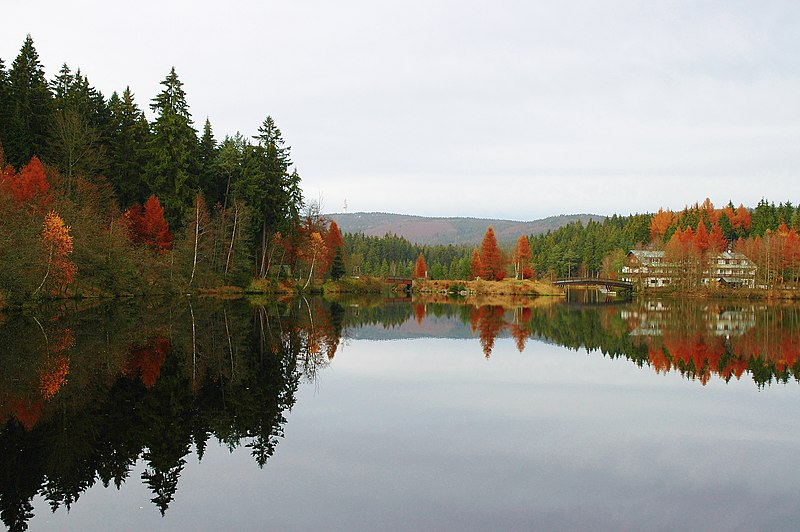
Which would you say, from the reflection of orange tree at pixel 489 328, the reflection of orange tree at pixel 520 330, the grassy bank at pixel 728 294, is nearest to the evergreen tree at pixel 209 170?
the reflection of orange tree at pixel 489 328

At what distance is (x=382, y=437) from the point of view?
1194cm

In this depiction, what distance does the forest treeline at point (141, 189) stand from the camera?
4269 cm

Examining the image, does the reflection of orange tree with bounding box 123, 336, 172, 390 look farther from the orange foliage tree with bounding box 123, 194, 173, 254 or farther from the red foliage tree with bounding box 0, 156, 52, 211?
the orange foliage tree with bounding box 123, 194, 173, 254

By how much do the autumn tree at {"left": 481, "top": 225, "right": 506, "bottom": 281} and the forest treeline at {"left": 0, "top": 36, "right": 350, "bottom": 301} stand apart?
30956 mm

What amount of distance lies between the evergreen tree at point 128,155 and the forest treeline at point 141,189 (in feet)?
0.36

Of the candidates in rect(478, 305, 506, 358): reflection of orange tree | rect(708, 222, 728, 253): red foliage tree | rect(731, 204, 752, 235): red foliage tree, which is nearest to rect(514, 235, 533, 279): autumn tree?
rect(708, 222, 728, 253): red foliage tree

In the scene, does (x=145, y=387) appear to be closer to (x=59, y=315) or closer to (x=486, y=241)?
(x=59, y=315)

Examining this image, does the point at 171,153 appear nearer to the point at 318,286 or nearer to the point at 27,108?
the point at 27,108

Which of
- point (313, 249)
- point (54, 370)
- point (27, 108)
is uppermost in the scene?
point (27, 108)

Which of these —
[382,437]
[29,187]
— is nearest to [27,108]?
[29,187]

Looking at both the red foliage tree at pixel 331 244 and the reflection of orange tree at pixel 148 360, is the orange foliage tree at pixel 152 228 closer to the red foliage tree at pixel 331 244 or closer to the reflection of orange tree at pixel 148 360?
the red foliage tree at pixel 331 244

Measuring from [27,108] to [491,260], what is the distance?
62.8 m

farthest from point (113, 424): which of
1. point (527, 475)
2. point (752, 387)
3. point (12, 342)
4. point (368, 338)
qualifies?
point (368, 338)

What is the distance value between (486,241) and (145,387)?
82.9 metres
